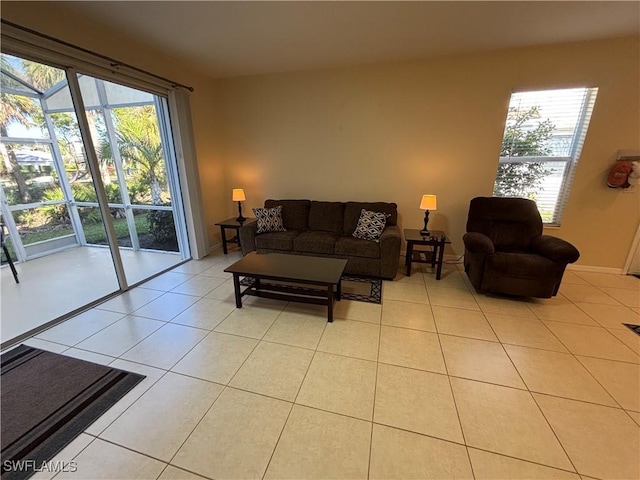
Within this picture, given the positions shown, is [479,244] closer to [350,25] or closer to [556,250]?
[556,250]

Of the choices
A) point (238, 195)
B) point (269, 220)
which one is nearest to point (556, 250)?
point (269, 220)

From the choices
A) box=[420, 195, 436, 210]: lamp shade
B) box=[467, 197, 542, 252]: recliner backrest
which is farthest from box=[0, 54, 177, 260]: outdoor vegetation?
box=[467, 197, 542, 252]: recliner backrest

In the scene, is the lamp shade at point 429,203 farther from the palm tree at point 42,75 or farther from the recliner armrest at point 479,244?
the palm tree at point 42,75

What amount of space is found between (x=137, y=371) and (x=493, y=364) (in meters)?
2.51

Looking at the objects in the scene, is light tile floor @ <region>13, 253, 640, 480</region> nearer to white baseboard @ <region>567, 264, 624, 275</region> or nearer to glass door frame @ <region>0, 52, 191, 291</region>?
white baseboard @ <region>567, 264, 624, 275</region>

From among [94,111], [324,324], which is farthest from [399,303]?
[94,111]

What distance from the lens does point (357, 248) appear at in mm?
3113

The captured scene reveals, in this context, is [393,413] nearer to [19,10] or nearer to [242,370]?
[242,370]

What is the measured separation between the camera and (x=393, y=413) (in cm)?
148

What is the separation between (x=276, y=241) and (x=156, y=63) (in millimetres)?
2470

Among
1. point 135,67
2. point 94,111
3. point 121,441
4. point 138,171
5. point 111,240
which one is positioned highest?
point 135,67

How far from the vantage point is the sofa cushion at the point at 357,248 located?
3072 mm

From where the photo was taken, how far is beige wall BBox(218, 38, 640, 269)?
2.90 meters

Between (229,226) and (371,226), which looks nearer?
(371,226)
